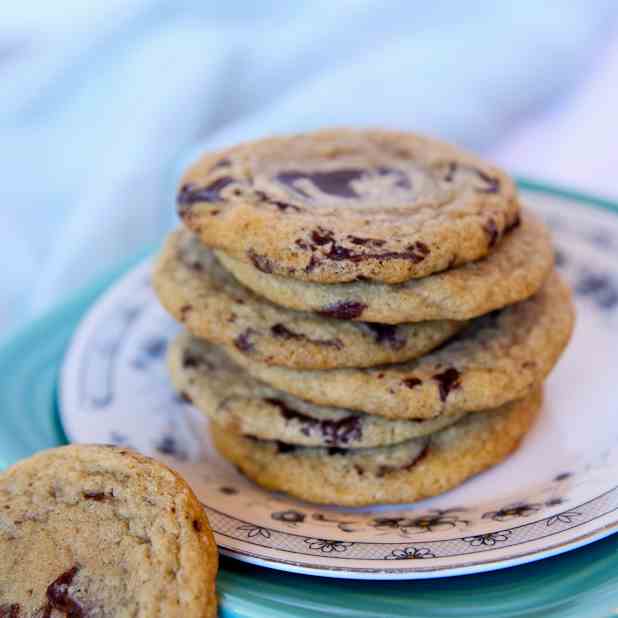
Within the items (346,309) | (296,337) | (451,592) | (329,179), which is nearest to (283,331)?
(296,337)

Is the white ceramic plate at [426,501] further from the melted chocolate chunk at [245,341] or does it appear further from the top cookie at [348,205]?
the top cookie at [348,205]

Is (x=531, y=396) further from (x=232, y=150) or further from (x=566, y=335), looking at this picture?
(x=232, y=150)

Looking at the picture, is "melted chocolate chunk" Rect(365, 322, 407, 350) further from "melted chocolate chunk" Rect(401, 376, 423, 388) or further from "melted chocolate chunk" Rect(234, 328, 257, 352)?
"melted chocolate chunk" Rect(234, 328, 257, 352)

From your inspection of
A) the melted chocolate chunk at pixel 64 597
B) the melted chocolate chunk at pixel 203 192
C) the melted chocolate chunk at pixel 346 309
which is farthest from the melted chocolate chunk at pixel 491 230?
the melted chocolate chunk at pixel 64 597

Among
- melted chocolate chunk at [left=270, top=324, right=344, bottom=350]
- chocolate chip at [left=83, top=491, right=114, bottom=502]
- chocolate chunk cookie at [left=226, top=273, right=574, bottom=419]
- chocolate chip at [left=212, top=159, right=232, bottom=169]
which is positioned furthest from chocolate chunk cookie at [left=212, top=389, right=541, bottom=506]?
chocolate chip at [left=212, top=159, right=232, bottom=169]

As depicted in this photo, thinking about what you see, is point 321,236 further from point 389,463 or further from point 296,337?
point 389,463
